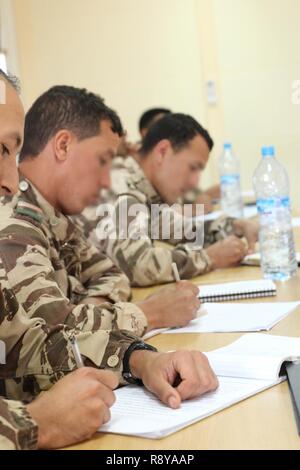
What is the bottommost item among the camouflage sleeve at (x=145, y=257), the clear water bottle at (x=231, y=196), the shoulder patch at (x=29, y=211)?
the clear water bottle at (x=231, y=196)

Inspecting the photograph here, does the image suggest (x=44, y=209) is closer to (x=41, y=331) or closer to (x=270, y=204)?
(x=41, y=331)

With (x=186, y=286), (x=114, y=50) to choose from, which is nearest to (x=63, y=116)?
(x=186, y=286)

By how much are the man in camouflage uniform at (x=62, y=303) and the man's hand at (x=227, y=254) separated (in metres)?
0.55

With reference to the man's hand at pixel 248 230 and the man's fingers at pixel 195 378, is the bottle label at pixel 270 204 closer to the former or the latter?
the man's hand at pixel 248 230

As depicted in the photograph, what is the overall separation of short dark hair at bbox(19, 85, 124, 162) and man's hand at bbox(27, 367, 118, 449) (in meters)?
0.90

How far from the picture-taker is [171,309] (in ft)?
5.10

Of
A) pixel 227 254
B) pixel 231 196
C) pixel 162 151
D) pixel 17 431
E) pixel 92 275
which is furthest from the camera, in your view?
pixel 231 196

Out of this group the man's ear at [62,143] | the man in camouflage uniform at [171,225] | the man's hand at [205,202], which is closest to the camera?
the man's ear at [62,143]

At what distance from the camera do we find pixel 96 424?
92 cm

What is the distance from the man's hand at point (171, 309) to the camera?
154 centimetres

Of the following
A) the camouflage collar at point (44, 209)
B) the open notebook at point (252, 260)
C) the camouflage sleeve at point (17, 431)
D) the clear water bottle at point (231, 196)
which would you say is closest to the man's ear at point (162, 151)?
the open notebook at point (252, 260)

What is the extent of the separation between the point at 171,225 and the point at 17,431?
198cm
